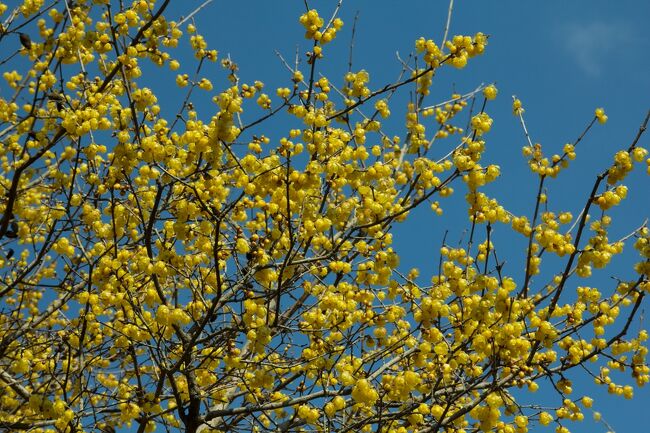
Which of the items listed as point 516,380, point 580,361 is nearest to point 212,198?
point 516,380

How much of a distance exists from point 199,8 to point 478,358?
3461mm

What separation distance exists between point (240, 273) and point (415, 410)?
169 cm

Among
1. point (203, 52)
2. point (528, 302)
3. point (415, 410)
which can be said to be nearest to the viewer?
point (528, 302)

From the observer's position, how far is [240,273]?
5137 millimetres

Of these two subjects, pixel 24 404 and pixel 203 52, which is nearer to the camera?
pixel 203 52

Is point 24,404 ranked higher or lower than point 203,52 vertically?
lower

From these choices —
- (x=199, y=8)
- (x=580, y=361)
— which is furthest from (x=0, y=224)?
(x=580, y=361)

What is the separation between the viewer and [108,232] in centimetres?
545

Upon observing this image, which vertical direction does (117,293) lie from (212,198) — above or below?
below

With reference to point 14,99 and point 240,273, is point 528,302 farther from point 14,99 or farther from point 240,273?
point 14,99

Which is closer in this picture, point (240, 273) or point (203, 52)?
point (240, 273)

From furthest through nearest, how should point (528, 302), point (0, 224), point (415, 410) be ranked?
point (0, 224), point (415, 410), point (528, 302)

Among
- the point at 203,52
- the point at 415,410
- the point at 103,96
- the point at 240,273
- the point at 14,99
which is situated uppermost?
the point at 14,99

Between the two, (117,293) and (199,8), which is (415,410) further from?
(199,8)
